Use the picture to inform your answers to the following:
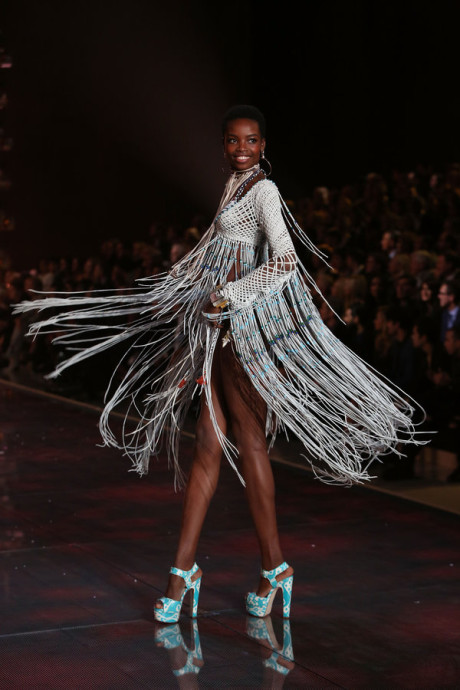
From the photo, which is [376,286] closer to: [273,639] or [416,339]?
[416,339]

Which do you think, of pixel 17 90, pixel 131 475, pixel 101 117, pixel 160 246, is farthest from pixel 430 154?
pixel 131 475

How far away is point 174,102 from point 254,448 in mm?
12465

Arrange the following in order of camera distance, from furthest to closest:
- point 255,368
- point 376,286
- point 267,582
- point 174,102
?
1. point 174,102
2. point 376,286
3. point 267,582
4. point 255,368

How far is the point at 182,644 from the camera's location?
2969 millimetres

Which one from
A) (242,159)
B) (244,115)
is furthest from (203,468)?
(244,115)

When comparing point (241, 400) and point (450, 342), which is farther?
point (450, 342)

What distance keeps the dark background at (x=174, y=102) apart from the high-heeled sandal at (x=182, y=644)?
35.6ft

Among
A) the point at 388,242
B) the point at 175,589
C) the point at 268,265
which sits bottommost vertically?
the point at 175,589

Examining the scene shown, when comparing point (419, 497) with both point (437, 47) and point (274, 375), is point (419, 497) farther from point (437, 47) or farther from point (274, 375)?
point (437, 47)

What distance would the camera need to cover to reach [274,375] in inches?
121

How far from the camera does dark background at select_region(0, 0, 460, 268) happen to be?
1376cm

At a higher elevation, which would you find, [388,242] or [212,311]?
[388,242]

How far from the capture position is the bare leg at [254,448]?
3.12 meters

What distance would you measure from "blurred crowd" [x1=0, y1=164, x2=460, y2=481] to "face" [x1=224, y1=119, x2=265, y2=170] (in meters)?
0.75
